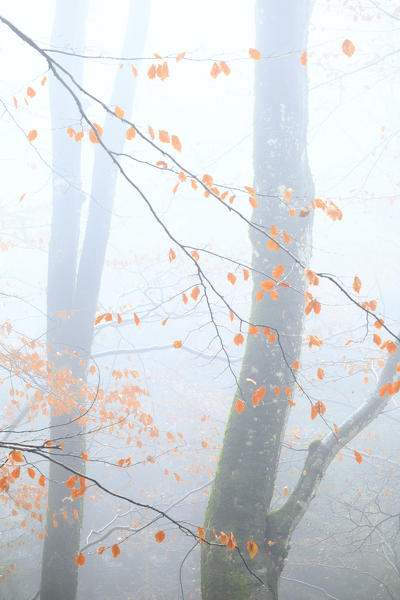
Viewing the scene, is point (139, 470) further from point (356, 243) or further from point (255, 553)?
point (356, 243)

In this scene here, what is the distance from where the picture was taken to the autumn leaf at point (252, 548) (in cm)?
281

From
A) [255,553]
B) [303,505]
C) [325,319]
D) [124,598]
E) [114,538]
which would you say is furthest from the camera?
[325,319]

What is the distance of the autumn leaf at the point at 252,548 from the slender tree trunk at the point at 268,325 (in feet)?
0.16

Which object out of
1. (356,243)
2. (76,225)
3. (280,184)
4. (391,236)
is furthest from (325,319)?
(280,184)

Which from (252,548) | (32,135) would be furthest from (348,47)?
(252,548)

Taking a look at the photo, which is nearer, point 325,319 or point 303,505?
point 303,505

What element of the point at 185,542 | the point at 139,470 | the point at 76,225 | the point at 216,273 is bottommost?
the point at 185,542

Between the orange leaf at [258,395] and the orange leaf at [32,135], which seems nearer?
the orange leaf at [32,135]

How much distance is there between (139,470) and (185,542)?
8.30 ft

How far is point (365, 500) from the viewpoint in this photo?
10492 mm

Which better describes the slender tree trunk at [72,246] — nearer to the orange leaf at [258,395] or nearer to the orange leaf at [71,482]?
the orange leaf at [71,482]

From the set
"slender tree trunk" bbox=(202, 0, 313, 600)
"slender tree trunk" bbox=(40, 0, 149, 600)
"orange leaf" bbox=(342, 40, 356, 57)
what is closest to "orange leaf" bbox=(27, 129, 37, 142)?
"slender tree trunk" bbox=(202, 0, 313, 600)

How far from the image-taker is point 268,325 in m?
3.31

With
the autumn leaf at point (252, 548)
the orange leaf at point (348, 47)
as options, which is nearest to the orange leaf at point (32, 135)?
the orange leaf at point (348, 47)
